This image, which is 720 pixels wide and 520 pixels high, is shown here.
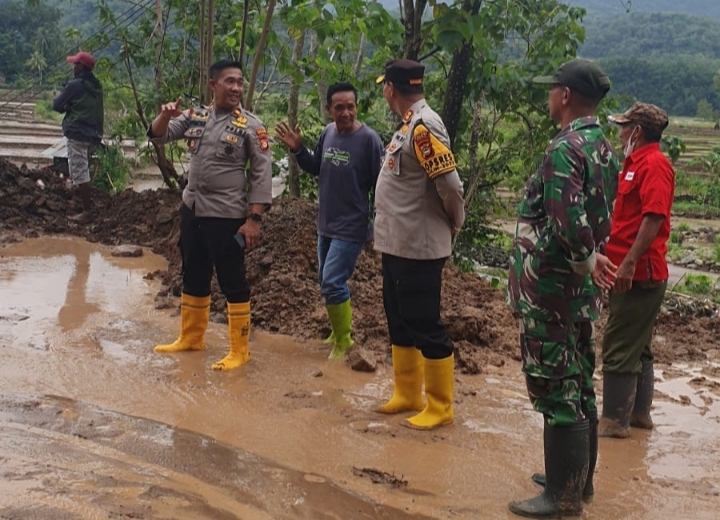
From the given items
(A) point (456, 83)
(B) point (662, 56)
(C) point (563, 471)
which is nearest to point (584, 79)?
(C) point (563, 471)

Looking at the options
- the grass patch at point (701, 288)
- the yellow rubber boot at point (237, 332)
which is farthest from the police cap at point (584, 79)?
the grass patch at point (701, 288)

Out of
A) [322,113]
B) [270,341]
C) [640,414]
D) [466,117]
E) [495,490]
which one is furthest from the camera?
[322,113]

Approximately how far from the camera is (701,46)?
440 ft

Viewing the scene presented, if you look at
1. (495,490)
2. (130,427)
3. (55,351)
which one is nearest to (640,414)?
(495,490)

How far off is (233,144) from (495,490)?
267 cm

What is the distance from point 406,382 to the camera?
4.46 meters

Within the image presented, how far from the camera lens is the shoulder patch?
4000 mm

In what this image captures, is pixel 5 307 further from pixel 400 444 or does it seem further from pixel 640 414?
pixel 640 414

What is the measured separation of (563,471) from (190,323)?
9.50ft

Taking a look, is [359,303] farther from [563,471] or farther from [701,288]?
[701,288]

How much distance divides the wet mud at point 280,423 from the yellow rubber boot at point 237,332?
9 centimetres

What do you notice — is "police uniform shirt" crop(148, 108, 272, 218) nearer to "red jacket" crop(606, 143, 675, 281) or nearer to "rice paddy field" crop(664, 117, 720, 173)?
"red jacket" crop(606, 143, 675, 281)

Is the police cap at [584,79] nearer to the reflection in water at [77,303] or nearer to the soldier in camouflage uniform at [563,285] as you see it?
the soldier in camouflage uniform at [563,285]

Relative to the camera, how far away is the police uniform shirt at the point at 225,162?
198 inches
